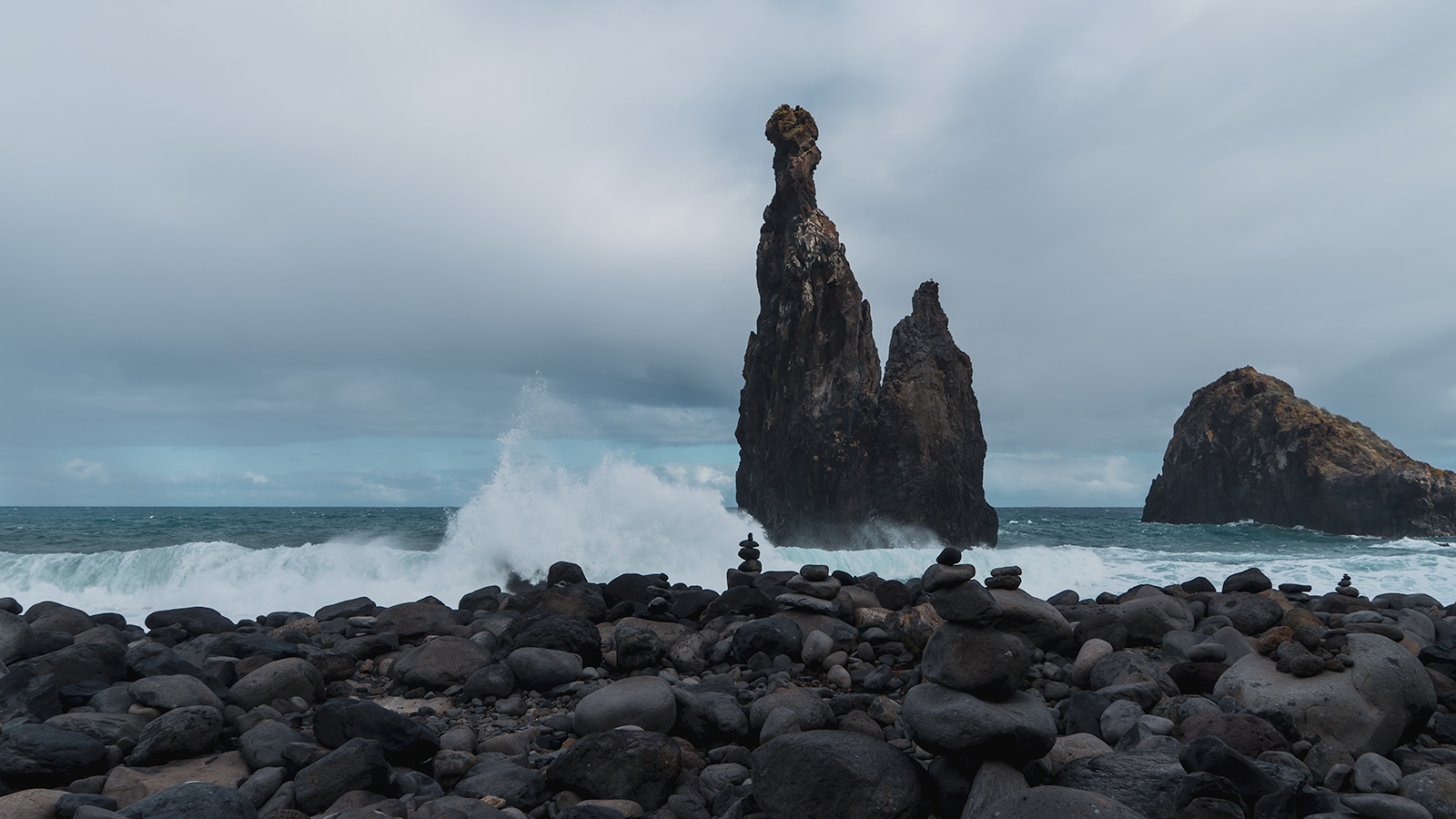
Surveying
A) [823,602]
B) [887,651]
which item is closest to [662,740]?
[887,651]

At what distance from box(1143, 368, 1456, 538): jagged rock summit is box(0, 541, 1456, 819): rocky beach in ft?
207

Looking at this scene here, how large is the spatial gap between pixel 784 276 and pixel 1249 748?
40.4 m

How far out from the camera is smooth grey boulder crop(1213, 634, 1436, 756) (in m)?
4.81

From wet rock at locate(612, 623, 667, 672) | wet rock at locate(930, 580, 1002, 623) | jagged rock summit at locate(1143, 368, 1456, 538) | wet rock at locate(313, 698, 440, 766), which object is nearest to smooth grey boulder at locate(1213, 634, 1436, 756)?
wet rock at locate(930, 580, 1002, 623)

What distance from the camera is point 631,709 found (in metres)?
5.21

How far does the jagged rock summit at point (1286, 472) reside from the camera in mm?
54625

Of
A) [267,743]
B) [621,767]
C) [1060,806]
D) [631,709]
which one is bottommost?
[267,743]

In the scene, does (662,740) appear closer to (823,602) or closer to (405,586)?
(823,602)

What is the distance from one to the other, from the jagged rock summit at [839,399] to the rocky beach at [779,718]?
32648 millimetres

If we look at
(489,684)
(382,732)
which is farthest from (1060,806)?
(489,684)

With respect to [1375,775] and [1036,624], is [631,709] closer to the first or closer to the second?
[1036,624]

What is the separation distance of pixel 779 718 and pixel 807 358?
3919 centimetres

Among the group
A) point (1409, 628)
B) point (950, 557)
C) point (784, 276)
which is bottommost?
point (1409, 628)

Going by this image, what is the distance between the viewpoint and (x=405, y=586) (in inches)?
602
